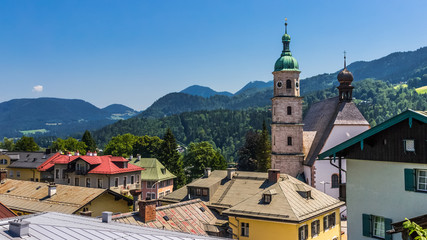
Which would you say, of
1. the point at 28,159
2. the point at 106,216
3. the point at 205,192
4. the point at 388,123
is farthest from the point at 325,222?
the point at 28,159

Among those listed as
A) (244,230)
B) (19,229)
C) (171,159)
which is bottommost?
(244,230)

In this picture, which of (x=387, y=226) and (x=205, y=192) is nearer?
(x=387, y=226)

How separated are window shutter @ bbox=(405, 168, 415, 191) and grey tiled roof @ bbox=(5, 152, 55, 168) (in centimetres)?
6571

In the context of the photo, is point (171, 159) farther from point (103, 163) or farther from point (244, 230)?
point (244, 230)

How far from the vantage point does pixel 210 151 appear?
264ft

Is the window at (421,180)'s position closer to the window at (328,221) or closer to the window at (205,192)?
the window at (328,221)

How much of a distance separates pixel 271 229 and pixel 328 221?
6.41 metres

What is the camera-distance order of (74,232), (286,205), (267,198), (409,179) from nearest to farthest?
(74,232)
(409,179)
(286,205)
(267,198)

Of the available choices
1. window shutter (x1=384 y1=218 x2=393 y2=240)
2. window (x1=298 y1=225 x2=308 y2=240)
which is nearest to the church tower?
window (x1=298 y1=225 x2=308 y2=240)

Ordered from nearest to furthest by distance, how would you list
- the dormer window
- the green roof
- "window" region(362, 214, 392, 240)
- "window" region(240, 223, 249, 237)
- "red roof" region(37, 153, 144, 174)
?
"window" region(362, 214, 392, 240) < "window" region(240, 223, 249, 237) < the dormer window < "red roof" region(37, 153, 144, 174) < the green roof

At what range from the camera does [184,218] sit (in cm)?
3059

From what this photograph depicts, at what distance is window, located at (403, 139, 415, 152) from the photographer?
1499cm

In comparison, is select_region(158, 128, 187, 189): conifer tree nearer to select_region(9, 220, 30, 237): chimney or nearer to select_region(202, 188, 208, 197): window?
select_region(202, 188, 208, 197): window

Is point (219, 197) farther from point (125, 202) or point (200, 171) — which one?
point (200, 171)
